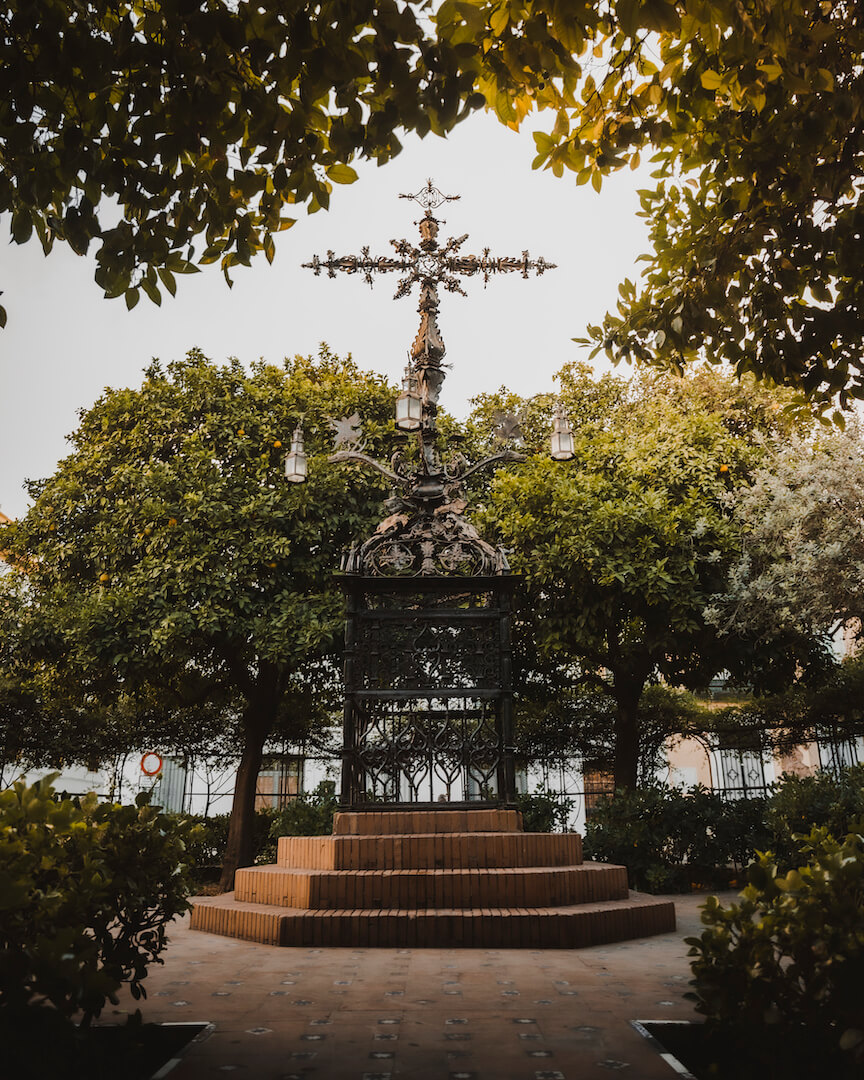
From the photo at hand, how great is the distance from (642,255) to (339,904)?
6158 mm

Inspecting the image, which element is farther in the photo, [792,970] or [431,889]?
[431,889]

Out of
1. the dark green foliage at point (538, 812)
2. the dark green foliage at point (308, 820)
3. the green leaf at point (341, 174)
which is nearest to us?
the green leaf at point (341, 174)

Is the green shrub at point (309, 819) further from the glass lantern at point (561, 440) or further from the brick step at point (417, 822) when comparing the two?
the glass lantern at point (561, 440)

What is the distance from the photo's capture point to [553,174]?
5.05m

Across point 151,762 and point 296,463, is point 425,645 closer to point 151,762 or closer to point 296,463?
point 296,463

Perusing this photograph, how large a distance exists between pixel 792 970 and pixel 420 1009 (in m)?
2.45

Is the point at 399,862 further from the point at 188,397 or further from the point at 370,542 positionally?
the point at 188,397

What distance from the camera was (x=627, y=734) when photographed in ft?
47.6

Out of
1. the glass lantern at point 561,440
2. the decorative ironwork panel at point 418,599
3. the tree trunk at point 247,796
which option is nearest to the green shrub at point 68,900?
the decorative ironwork panel at point 418,599

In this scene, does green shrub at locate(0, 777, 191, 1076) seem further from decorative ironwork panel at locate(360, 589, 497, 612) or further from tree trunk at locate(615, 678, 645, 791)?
tree trunk at locate(615, 678, 645, 791)

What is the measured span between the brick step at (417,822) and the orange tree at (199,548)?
570cm

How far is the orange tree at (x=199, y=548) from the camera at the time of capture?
44.3 feet

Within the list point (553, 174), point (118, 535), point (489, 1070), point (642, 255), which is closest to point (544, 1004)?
point (489, 1070)

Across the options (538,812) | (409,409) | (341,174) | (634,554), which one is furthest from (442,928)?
(634,554)
